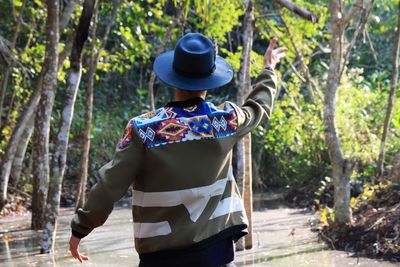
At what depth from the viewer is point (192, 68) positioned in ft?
10.1

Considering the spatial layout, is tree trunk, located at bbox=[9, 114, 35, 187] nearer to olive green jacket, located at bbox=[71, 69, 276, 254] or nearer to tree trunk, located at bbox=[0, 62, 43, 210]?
tree trunk, located at bbox=[0, 62, 43, 210]

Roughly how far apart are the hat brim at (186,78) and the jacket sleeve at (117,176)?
0.32m

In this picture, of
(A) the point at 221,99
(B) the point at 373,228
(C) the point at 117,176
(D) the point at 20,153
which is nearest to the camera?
(C) the point at 117,176

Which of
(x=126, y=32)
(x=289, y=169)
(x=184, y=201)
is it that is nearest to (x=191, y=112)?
(x=184, y=201)

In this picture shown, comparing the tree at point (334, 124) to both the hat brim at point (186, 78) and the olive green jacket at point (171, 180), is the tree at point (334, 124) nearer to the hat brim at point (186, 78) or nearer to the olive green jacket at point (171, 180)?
the hat brim at point (186, 78)

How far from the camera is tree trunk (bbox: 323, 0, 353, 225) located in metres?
8.24

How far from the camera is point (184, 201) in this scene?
2.91 meters

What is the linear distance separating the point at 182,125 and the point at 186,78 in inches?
10.6

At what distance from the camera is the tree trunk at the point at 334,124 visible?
824 centimetres

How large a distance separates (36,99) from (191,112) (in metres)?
8.70

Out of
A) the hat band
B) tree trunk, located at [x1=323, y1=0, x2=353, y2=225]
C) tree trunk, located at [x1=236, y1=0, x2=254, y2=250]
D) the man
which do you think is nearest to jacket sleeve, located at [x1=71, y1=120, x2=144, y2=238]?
the man

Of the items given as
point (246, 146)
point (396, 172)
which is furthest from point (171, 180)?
point (396, 172)

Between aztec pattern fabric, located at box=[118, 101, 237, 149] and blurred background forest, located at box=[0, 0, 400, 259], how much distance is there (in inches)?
153

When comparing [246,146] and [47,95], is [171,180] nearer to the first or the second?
[246,146]
